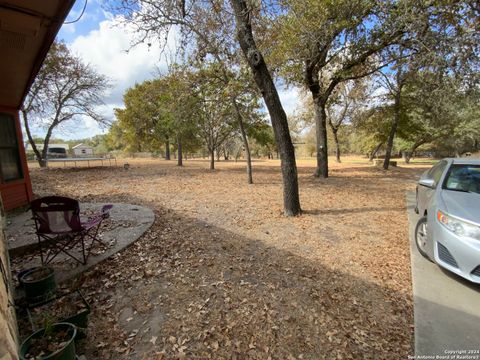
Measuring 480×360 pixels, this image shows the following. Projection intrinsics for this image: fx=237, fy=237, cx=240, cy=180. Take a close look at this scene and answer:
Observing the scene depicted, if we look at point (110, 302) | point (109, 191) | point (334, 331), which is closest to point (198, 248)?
point (110, 302)

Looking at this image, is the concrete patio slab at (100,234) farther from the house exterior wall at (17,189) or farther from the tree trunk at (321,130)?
the tree trunk at (321,130)

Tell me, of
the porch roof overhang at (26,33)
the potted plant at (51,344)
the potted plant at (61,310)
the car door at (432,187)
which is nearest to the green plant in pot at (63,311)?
the potted plant at (61,310)

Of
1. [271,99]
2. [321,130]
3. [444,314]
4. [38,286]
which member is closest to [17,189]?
[38,286]

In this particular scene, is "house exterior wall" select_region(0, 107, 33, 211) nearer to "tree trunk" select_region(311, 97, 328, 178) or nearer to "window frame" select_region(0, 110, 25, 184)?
"window frame" select_region(0, 110, 25, 184)

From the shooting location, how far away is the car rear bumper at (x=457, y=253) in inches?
108

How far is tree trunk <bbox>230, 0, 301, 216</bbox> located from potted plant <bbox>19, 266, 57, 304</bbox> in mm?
4593

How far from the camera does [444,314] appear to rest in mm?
2590

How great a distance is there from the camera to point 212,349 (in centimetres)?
220

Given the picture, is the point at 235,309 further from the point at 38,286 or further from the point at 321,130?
the point at 321,130

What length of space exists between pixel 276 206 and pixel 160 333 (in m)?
4.81

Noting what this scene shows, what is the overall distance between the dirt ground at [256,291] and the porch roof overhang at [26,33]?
299 centimetres

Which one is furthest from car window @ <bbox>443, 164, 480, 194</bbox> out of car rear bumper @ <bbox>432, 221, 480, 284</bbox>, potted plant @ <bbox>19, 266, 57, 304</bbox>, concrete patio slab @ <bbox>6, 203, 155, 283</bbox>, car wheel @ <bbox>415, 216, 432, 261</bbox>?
potted plant @ <bbox>19, 266, 57, 304</bbox>

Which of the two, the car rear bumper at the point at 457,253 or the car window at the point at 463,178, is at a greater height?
the car window at the point at 463,178

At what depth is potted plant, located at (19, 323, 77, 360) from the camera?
5.67ft
